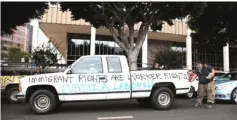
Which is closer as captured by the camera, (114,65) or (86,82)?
(86,82)

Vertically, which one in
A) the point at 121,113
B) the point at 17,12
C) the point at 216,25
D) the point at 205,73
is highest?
Result: the point at 216,25

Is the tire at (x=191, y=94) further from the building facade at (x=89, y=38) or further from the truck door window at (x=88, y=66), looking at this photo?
the building facade at (x=89, y=38)

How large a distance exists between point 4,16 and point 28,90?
6.26 m

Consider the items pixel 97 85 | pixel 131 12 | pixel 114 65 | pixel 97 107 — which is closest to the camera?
pixel 97 85

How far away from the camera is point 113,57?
10977mm

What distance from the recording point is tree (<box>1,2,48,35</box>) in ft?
49.0

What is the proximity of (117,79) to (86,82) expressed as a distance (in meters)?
0.98

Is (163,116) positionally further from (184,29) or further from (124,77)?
(184,29)

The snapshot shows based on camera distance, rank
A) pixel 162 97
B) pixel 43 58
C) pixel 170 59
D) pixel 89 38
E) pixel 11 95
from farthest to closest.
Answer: pixel 89 38 < pixel 170 59 < pixel 43 58 < pixel 11 95 < pixel 162 97

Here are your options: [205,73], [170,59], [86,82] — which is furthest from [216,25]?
[86,82]

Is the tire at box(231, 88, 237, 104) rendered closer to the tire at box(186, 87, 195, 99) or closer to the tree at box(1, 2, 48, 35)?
the tire at box(186, 87, 195, 99)

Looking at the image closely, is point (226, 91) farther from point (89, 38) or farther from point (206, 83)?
point (89, 38)

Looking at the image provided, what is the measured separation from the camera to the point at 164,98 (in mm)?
11320

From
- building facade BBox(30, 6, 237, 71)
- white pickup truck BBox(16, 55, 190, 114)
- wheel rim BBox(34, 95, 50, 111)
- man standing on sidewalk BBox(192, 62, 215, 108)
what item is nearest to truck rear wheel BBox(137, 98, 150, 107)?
white pickup truck BBox(16, 55, 190, 114)
